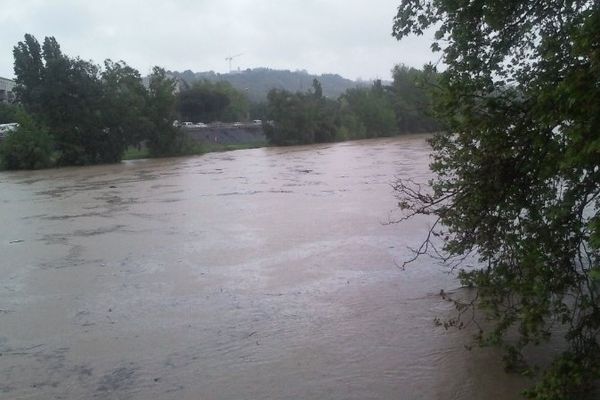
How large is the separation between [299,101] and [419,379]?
45.4m

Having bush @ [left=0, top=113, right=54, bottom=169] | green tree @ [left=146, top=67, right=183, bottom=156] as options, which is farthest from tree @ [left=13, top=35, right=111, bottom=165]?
green tree @ [left=146, top=67, right=183, bottom=156]

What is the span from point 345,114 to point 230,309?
167 ft

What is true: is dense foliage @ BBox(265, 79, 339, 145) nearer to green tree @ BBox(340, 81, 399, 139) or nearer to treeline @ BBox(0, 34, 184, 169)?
green tree @ BBox(340, 81, 399, 139)

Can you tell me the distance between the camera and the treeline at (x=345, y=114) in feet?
160

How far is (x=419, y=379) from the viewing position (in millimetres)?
5062

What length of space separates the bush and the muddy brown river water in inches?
739

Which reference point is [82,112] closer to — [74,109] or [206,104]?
[74,109]

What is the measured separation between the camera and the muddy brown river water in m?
5.11

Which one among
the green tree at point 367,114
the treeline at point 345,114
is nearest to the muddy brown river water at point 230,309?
the treeline at point 345,114

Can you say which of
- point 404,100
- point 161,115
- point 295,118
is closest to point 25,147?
point 161,115

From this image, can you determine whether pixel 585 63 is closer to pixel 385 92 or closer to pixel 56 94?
pixel 56 94

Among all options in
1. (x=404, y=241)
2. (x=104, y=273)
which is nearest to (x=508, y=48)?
(x=404, y=241)

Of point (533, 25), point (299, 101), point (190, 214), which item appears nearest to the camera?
point (533, 25)

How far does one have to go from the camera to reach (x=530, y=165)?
406cm
